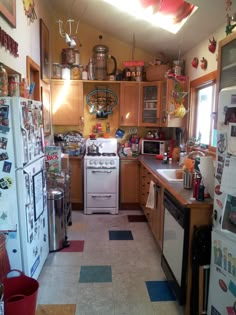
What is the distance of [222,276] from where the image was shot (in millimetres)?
1581

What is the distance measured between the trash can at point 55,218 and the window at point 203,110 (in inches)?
70.7

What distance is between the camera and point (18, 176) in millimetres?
1872

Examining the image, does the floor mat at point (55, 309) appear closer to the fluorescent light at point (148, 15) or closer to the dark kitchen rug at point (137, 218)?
the dark kitchen rug at point (137, 218)

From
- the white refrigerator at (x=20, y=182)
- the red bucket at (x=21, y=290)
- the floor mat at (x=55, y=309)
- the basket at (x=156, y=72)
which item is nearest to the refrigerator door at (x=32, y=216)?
the white refrigerator at (x=20, y=182)

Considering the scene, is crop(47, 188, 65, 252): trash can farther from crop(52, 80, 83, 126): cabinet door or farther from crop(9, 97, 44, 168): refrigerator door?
crop(52, 80, 83, 126): cabinet door

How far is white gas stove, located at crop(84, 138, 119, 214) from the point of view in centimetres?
391

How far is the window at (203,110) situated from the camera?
9.75 ft

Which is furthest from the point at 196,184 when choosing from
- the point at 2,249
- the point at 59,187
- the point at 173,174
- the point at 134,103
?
the point at 134,103

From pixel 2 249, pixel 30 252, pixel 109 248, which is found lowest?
pixel 109 248

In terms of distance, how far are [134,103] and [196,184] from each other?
2.54 m

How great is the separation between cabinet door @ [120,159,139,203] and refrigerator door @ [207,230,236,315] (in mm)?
2500

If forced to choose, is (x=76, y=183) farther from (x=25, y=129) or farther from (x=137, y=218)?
(x=25, y=129)

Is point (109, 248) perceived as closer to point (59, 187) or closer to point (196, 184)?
point (59, 187)

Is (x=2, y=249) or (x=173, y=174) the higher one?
(x=173, y=174)
